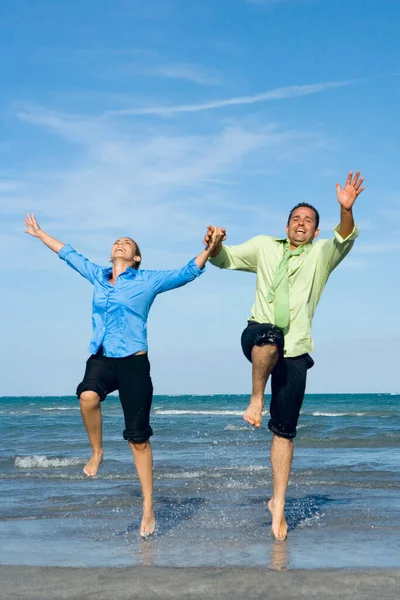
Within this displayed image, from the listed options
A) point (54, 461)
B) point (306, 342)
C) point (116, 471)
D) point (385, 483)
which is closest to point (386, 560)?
point (306, 342)

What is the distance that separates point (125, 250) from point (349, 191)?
6.29ft

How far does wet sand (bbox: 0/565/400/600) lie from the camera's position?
4176 millimetres

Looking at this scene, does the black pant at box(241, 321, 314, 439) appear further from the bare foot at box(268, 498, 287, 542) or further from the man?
the bare foot at box(268, 498, 287, 542)

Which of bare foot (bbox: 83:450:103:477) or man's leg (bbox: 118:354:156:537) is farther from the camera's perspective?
bare foot (bbox: 83:450:103:477)

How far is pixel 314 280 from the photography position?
602 centimetres

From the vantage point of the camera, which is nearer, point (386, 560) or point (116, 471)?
point (386, 560)

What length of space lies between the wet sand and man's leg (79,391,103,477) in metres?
1.60

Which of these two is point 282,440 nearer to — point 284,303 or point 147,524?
point 284,303

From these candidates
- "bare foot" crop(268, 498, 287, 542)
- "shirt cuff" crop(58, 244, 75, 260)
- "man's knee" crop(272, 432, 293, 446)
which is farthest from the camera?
"shirt cuff" crop(58, 244, 75, 260)

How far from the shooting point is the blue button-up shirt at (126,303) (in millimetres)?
6168

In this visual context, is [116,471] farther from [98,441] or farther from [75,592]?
[75,592]

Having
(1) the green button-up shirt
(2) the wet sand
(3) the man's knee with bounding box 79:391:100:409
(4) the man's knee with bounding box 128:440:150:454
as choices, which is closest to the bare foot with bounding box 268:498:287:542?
(4) the man's knee with bounding box 128:440:150:454

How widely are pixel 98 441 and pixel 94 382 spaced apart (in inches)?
22.9

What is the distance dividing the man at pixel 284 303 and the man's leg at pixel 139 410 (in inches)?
34.2
